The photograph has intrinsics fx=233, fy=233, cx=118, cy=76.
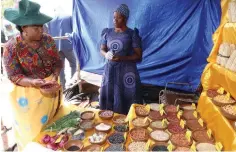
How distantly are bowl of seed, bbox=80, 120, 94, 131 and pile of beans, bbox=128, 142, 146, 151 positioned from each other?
426 millimetres

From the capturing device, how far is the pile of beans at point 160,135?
1919 millimetres

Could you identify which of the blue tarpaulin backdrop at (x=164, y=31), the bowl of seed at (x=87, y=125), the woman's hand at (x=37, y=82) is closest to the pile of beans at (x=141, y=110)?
the bowl of seed at (x=87, y=125)

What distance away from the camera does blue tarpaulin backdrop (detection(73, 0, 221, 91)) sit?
3.42 metres

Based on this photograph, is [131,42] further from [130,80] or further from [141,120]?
[141,120]

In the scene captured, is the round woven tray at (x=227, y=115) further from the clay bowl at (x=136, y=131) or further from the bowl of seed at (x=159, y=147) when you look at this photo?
the clay bowl at (x=136, y=131)

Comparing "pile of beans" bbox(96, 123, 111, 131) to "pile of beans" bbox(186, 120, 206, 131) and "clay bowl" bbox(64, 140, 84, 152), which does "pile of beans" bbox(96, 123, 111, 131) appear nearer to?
"clay bowl" bbox(64, 140, 84, 152)

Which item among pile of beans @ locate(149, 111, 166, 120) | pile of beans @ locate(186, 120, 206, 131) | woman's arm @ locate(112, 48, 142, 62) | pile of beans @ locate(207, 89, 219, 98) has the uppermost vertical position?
woman's arm @ locate(112, 48, 142, 62)

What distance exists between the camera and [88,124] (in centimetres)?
213

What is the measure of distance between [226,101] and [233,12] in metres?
0.80

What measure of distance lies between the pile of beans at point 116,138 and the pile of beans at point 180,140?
1.34ft

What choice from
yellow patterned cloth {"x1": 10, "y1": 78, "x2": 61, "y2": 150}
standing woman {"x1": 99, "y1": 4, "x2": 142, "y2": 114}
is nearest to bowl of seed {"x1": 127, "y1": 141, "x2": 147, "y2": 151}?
yellow patterned cloth {"x1": 10, "y1": 78, "x2": 61, "y2": 150}

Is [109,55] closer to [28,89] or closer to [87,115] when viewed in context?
[87,115]

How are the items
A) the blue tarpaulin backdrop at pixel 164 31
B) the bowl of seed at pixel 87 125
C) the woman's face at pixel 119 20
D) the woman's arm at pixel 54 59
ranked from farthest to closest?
the blue tarpaulin backdrop at pixel 164 31, the woman's face at pixel 119 20, the woman's arm at pixel 54 59, the bowl of seed at pixel 87 125

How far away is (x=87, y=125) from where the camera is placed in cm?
212
